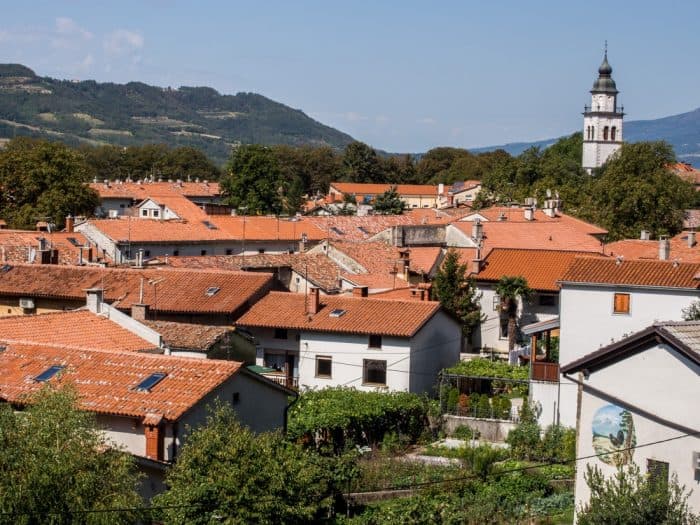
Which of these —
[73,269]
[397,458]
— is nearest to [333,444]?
[397,458]

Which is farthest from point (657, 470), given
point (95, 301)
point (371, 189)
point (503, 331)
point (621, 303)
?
point (371, 189)

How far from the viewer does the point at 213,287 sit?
39.5m

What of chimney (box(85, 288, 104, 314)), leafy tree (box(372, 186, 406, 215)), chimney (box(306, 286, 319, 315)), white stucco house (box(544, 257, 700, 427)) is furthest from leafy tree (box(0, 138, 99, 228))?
white stucco house (box(544, 257, 700, 427))

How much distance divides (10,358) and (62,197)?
168ft

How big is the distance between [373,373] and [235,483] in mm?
17601

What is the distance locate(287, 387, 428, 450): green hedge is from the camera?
31.0m

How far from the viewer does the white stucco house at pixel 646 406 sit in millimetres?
18781

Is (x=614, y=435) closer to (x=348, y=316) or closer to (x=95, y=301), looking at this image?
(x=95, y=301)

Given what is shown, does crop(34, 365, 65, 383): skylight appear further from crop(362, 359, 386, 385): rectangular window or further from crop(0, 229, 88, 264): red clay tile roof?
crop(0, 229, 88, 264): red clay tile roof

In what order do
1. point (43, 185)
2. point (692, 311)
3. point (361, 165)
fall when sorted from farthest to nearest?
point (361, 165), point (43, 185), point (692, 311)

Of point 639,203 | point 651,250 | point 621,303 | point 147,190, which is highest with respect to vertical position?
point 639,203

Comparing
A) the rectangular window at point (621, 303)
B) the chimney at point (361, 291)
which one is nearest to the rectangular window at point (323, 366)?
the chimney at point (361, 291)

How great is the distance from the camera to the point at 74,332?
2970 cm

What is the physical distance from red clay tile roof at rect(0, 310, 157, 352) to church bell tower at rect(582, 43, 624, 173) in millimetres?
135528
